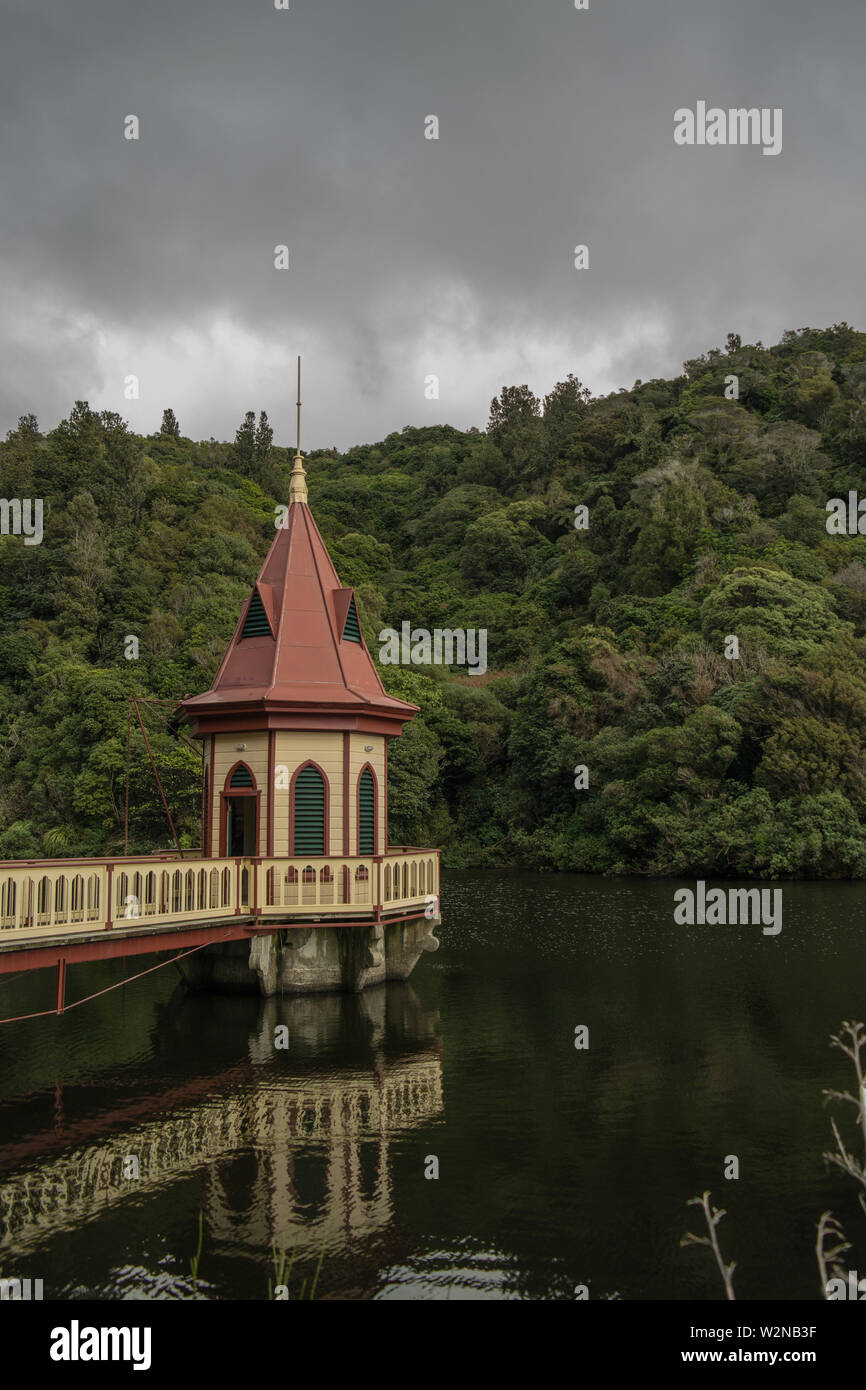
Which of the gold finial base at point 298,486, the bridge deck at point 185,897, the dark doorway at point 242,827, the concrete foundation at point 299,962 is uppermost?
the gold finial base at point 298,486

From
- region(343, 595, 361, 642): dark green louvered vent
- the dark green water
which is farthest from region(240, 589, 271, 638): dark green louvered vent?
the dark green water

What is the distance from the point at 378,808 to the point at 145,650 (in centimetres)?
3112

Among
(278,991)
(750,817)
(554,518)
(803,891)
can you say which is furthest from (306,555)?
(554,518)

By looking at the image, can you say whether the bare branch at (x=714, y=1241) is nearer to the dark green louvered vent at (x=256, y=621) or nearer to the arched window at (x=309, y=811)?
the arched window at (x=309, y=811)

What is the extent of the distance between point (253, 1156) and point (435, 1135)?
1.92 meters

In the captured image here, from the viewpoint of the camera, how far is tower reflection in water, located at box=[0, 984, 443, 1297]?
8.12 meters

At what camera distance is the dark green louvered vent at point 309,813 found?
17.3 meters

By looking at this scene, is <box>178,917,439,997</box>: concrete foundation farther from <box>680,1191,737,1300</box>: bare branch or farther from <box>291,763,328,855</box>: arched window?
<box>680,1191,737,1300</box>: bare branch

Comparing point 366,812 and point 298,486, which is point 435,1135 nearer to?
point 366,812

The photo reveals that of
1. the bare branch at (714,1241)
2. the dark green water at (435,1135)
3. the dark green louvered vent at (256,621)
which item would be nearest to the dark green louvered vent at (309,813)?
the dark green water at (435,1135)

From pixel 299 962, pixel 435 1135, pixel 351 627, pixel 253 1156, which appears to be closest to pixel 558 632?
pixel 351 627

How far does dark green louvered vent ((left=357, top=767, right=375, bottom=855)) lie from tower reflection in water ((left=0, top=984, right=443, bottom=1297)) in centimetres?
387

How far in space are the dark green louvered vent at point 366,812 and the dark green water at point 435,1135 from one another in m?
2.61

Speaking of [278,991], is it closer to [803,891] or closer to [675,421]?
[803,891]
